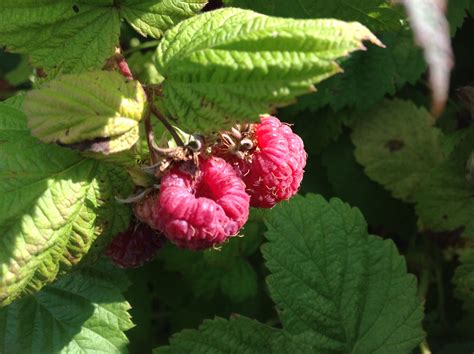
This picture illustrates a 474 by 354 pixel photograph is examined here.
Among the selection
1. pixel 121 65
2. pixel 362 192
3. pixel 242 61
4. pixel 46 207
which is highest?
pixel 242 61

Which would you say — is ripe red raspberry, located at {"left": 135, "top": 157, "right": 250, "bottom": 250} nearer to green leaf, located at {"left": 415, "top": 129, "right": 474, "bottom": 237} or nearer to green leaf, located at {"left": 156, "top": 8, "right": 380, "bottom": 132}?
green leaf, located at {"left": 156, "top": 8, "right": 380, "bottom": 132}

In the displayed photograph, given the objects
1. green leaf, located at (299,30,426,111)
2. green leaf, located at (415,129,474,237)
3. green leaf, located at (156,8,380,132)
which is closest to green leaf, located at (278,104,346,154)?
green leaf, located at (299,30,426,111)

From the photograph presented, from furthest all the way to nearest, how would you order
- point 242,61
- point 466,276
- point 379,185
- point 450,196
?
point 379,185 < point 450,196 < point 466,276 < point 242,61

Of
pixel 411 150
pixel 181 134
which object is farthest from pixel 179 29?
pixel 411 150

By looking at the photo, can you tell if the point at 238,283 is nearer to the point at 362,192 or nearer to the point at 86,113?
the point at 362,192

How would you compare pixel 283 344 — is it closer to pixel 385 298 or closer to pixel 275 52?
pixel 385 298

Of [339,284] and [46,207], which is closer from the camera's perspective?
[46,207]

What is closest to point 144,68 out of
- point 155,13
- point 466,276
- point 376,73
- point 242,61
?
point 155,13

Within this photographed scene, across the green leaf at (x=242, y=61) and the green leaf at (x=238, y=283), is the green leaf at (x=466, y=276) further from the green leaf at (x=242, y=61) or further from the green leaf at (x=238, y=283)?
the green leaf at (x=242, y=61)
